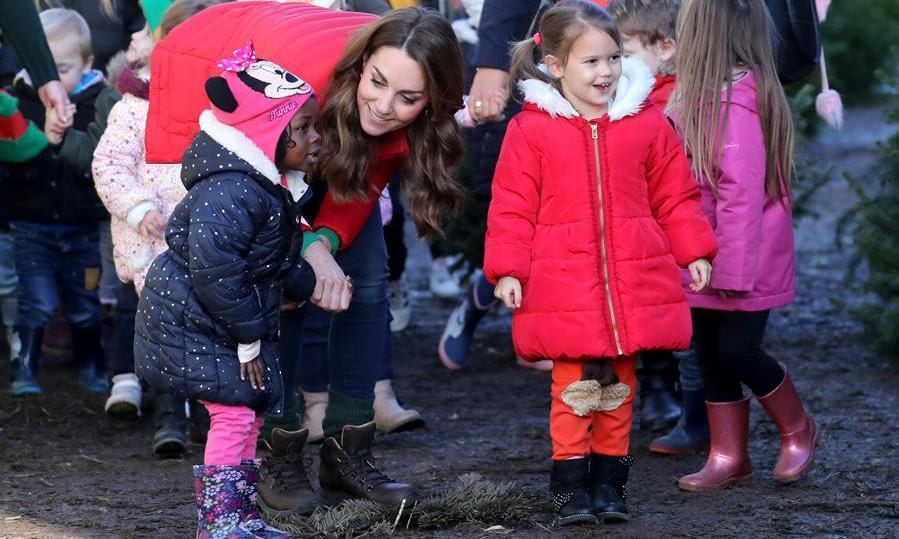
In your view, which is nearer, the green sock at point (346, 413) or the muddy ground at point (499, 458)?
the muddy ground at point (499, 458)

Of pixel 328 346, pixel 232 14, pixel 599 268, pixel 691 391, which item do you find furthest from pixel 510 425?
pixel 232 14

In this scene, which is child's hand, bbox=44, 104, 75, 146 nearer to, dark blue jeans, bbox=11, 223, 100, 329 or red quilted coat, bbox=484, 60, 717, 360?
dark blue jeans, bbox=11, 223, 100, 329

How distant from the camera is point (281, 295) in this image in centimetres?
389

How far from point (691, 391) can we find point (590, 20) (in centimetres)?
158

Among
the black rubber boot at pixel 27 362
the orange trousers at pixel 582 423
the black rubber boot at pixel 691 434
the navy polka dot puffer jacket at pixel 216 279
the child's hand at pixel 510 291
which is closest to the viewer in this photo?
the navy polka dot puffer jacket at pixel 216 279

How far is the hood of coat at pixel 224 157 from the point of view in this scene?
373cm

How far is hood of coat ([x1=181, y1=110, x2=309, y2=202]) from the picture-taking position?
3729mm

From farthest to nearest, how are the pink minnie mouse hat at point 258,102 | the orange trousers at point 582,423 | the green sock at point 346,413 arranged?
1. the green sock at point 346,413
2. the orange trousers at point 582,423
3. the pink minnie mouse hat at point 258,102

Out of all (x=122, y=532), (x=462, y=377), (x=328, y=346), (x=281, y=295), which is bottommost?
(x=462, y=377)

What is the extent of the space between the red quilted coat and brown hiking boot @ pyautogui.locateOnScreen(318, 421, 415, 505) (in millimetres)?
554

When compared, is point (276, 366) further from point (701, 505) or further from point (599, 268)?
point (701, 505)

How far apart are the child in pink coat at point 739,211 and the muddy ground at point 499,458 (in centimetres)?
17

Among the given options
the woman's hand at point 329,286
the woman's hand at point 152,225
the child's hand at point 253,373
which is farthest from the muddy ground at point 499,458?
the woman's hand at point 152,225

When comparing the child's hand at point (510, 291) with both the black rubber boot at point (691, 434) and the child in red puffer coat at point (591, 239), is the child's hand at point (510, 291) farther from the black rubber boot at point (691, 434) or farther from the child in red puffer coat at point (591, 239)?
the black rubber boot at point (691, 434)
